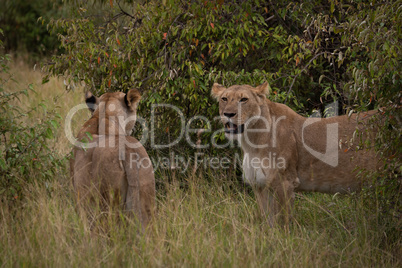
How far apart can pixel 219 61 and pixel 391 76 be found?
3173 millimetres

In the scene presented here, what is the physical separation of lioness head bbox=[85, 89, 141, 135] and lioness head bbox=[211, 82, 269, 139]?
924 millimetres

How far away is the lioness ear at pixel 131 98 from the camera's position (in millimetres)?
4930

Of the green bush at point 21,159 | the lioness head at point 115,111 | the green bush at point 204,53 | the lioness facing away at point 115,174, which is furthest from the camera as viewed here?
the green bush at point 204,53

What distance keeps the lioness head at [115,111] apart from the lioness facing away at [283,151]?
932 mm

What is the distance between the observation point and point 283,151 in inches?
214

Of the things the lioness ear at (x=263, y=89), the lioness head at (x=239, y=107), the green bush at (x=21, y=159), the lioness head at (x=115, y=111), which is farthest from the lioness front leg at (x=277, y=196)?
the green bush at (x=21, y=159)

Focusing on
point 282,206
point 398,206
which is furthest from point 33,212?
point 398,206

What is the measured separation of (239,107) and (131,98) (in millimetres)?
1080

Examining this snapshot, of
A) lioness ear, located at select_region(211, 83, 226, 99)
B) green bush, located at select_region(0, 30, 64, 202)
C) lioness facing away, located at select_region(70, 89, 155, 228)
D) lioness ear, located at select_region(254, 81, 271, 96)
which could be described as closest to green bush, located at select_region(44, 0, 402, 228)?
lioness ear, located at select_region(211, 83, 226, 99)

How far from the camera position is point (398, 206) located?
455cm

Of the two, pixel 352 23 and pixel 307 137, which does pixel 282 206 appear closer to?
pixel 307 137

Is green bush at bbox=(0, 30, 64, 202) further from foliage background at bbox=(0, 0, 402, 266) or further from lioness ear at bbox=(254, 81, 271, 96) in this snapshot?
lioness ear at bbox=(254, 81, 271, 96)

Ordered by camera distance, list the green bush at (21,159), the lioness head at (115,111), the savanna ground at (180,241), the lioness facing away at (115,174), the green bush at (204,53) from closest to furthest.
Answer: the savanna ground at (180,241)
the lioness facing away at (115,174)
the lioness head at (115,111)
the green bush at (21,159)
the green bush at (204,53)

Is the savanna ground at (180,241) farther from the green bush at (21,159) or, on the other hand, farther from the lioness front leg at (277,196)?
the lioness front leg at (277,196)
